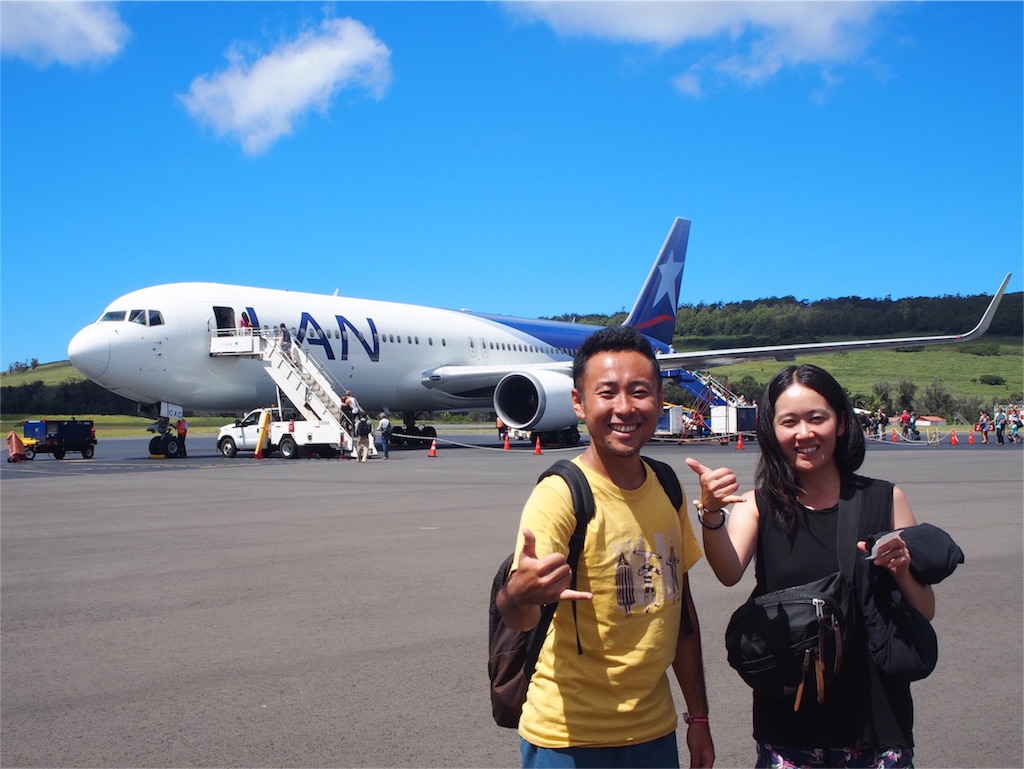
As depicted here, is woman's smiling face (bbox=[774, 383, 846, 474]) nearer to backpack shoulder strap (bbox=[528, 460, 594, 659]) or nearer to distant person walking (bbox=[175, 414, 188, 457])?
backpack shoulder strap (bbox=[528, 460, 594, 659])

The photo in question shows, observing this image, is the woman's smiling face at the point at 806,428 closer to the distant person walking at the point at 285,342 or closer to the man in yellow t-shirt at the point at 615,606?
the man in yellow t-shirt at the point at 615,606

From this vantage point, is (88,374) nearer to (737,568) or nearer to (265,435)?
(265,435)

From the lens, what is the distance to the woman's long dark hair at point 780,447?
107 inches

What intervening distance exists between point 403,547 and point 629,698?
6.59 meters

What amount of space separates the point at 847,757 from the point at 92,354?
2134 cm

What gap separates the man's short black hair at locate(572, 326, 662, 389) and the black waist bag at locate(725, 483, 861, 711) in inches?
25.3

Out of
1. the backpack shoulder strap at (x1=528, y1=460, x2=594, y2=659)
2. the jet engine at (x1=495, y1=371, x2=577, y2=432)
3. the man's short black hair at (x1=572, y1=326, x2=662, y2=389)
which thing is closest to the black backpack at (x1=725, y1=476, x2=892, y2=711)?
the backpack shoulder strap at (x1=528, y1=460, x2=594, y2=659)

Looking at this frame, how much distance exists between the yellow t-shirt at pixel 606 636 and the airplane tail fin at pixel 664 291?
112ft

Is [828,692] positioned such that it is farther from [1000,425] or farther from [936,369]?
[936,369]

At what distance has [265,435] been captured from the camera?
24.2 metres

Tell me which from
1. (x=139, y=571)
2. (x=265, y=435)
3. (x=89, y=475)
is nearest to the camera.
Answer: (x=139, y=571)

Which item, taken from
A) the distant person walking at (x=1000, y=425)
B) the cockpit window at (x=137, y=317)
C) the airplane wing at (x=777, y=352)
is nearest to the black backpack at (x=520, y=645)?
the cockpit window at (x=137, y=317)

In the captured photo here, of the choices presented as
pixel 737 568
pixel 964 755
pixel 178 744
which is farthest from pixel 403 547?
pixel 737 568

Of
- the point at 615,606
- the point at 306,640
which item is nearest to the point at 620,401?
the point at 615,606
